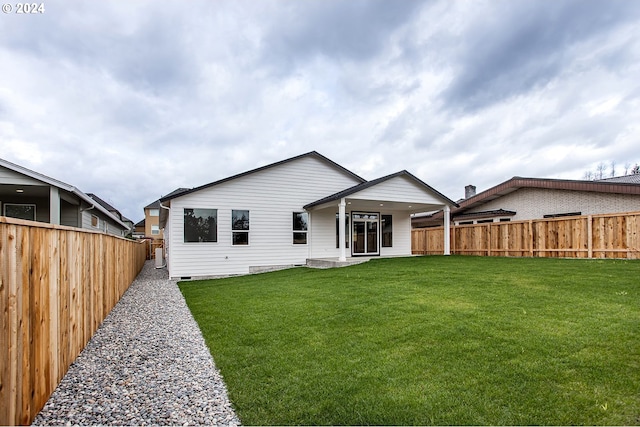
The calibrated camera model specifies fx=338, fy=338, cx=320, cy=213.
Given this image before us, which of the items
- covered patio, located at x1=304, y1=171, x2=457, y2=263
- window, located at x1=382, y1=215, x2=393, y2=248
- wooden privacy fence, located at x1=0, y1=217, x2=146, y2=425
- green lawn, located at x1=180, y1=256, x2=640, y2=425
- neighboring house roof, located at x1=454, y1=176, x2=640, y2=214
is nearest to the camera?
wooden privacy fence, located at x1=0, y1=217, x2=146, y2=425

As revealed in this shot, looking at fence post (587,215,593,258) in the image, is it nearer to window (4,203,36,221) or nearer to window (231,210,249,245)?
window (231,210,249,245)

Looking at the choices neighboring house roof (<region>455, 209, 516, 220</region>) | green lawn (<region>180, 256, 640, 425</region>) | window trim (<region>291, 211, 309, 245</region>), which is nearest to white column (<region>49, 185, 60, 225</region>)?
green lawn (<region>180, 256, 640, 425</region>)

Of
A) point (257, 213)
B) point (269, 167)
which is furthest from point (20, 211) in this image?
point (269, 167)

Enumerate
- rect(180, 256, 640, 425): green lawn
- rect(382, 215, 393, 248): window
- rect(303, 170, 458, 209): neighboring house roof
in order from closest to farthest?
rect(180, 256, 640, 425): green lawn
rect(303, 170, 458, 209): neighboring house roof
rect(382, 215, 393, 248): window

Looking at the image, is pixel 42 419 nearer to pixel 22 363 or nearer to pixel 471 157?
pixel 22 363

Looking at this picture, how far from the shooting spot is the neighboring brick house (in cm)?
1411

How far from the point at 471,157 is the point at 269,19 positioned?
17.7 meters

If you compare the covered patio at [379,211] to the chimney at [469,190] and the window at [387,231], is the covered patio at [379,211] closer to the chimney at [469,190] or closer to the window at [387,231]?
the window at [387,231]

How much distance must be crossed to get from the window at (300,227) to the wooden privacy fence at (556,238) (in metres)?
8.55

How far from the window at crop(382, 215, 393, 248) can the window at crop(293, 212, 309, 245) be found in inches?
168

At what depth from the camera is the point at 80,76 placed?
11375 mm

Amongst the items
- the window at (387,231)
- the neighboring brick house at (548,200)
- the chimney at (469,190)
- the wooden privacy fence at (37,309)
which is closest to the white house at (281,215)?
the window at (387,231)

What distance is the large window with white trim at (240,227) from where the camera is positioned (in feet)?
46.1

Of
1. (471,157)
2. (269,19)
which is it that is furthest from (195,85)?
(471,157)
